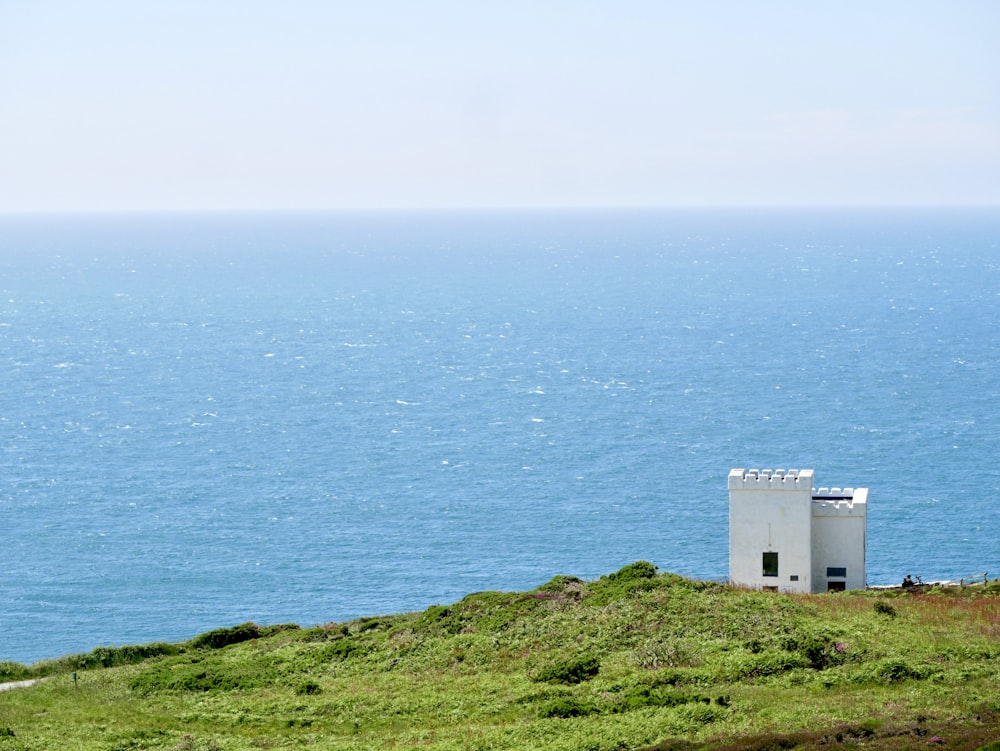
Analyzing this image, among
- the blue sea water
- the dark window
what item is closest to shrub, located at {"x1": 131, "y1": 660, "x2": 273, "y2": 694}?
the dark window

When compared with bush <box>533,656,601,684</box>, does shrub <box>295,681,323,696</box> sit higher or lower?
lower

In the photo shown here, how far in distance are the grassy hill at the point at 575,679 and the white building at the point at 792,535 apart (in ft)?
16.0

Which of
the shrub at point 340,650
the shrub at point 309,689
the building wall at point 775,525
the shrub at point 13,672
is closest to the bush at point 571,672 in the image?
the shrub at point 309,689

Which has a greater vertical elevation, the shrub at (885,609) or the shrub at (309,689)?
the shrub at (885,609)

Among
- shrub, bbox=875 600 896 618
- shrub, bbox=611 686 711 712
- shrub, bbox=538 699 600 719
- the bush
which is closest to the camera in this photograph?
shrub, bbox=538 699 600 719

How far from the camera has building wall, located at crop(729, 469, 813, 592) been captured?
2163 inches

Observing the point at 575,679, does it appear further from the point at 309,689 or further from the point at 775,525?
the point at 775,525

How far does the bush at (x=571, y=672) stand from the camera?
4047 centimetres

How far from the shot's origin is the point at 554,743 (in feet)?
111

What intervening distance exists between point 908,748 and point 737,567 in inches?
1035

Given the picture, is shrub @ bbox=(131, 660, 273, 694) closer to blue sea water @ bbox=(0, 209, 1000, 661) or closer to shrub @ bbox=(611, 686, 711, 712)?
shrub @ bbox=(611, 686, 711, 712)

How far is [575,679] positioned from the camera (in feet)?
132

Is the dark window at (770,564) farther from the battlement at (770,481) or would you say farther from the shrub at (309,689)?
the shrub at (309,689)

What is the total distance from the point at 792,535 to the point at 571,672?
1767 cm
